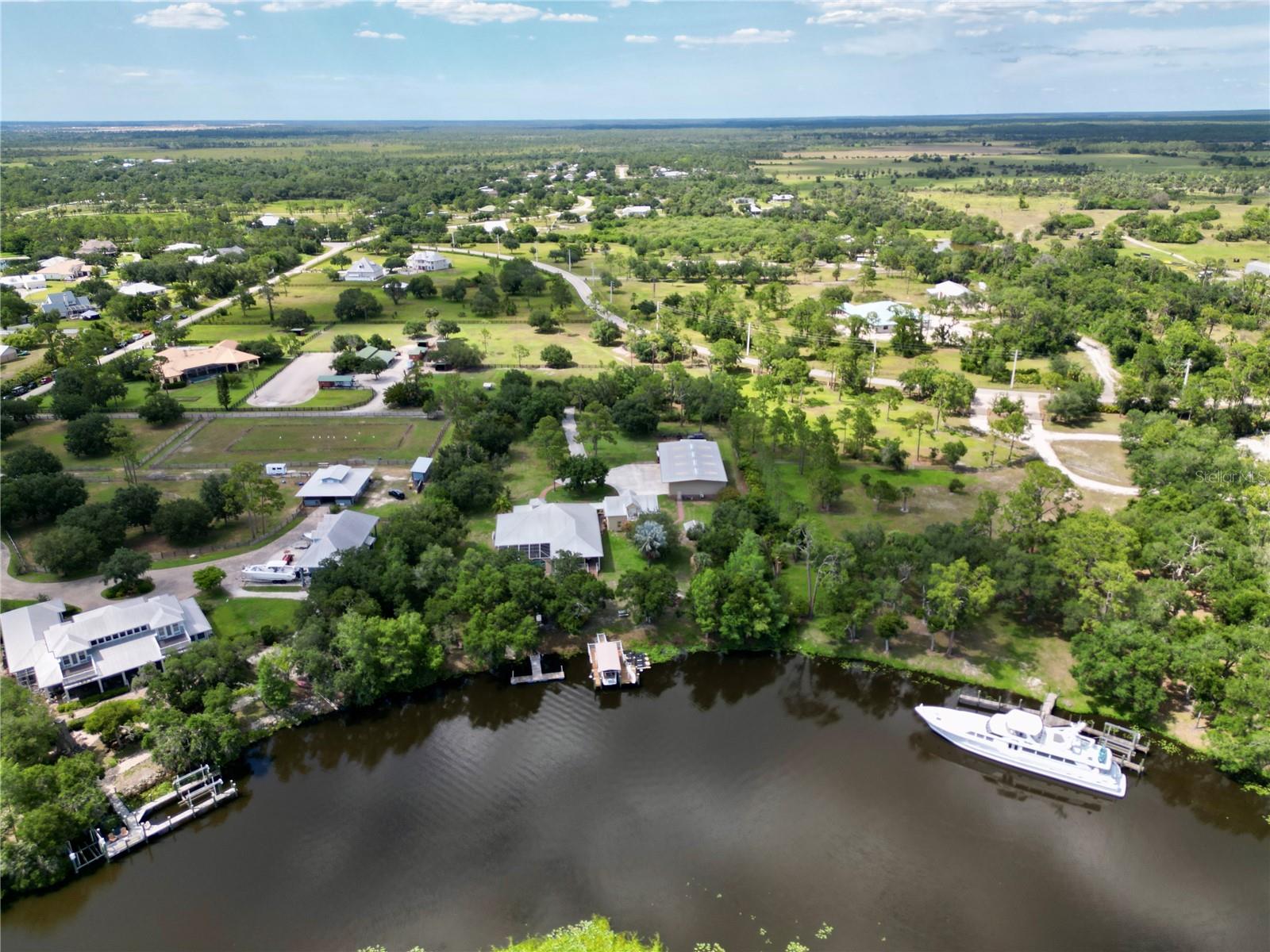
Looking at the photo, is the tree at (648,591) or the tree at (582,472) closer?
the tree at (648,591)

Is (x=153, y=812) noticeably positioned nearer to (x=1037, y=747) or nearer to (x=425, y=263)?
(x=1037, y=747)

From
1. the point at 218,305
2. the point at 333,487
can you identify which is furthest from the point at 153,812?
the point at 218,305

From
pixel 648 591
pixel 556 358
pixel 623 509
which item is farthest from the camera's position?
pixel 556 358

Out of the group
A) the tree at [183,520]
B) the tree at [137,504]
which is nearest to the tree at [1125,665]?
the tree at [183,520]

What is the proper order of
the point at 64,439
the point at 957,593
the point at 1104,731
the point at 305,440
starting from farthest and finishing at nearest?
the point at 305,440
the point at 64,439
the point at 957,593
the point at 1104,731

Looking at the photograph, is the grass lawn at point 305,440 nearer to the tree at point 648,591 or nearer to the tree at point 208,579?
the tree at point 208,579

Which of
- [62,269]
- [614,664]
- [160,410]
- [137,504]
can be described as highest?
[62,269]

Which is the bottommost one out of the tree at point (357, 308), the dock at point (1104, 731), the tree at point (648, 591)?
the dock at point (1104, 731)
